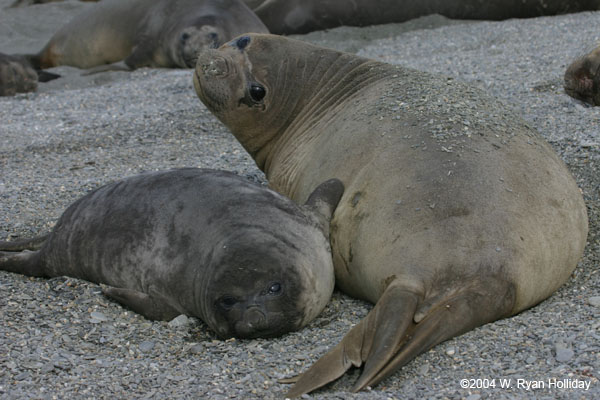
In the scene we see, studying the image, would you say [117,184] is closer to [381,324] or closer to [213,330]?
[213,330]

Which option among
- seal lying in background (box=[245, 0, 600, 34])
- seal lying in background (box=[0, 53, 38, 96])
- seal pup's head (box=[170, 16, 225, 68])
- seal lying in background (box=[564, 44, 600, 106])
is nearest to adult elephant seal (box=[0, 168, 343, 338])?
seal lying in background (box=[564, 44, 600, 106])

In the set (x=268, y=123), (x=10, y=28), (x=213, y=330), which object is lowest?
(x=10, y=28)

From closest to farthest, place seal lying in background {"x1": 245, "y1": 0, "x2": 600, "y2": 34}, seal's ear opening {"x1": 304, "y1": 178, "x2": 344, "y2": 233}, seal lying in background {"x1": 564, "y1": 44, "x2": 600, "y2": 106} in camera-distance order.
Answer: seal's ear opening {"x1": 304, "y1": 178, "x2": 344, "y2": 233} → seal lying in background {"x1": 564, "y1": 44, "x2": 600, "y2": 106} → seal lying in background {"x1": 245, "y1": 0, "x2": 600, "y2": 34}

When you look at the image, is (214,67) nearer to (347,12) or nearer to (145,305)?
(145,305)

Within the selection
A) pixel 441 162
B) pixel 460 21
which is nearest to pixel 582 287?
pixel 441 162

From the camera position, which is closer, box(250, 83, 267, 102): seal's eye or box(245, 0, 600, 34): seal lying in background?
box(250, 83, 267, 102): seal's eye

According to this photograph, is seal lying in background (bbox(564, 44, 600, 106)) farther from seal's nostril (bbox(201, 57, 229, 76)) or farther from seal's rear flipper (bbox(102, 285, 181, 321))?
seal's rear flipper (bbox(102, 285, 181, 321))

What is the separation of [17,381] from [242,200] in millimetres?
1075

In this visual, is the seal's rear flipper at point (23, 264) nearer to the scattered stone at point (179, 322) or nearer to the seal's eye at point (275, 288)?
the scattered stone at point (179, 322)

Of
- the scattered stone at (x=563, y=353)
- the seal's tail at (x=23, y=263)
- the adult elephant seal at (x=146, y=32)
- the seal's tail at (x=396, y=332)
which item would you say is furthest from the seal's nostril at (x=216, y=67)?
the adult elephant seal at (x=146, y=32)

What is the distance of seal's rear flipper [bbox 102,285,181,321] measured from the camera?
10.3ft

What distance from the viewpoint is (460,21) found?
342 inches

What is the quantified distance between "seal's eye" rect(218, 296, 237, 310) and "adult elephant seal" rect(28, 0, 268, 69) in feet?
17.1

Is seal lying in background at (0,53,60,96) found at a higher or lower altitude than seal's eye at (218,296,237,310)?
lower
